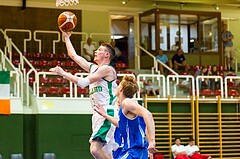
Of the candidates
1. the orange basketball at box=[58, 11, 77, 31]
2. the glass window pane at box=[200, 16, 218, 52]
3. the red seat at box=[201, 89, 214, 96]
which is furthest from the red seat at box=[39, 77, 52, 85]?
the glass window pane at box=[200, 16, 218, 52]

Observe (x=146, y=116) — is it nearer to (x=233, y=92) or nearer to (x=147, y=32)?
(x=233, y=92)

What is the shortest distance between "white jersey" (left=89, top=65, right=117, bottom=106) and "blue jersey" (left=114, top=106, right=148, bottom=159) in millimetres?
1095

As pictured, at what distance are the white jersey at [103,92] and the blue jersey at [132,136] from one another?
1095 mm

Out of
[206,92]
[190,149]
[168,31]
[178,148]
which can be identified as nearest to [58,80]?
[178,148]

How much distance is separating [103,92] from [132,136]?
4.17ft

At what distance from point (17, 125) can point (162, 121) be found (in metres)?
4.63

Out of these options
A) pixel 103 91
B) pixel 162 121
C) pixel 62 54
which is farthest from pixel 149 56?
pixel 103 91

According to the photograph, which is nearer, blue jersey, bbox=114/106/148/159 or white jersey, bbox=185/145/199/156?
blue jersey, bbox=114/106/148/159

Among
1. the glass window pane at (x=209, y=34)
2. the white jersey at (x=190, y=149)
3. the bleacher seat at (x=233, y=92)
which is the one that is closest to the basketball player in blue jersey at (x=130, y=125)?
the white jersey at (x=190, y=149)

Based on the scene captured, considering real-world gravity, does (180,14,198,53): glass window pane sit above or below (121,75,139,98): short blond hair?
above

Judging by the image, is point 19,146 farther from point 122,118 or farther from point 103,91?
point 122,118

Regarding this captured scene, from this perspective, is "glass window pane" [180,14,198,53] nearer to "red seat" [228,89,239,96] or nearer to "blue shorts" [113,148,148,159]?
"red seat" [228,89,239,96]

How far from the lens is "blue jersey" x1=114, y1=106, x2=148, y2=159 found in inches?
279

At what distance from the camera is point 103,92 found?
8195mm
